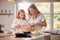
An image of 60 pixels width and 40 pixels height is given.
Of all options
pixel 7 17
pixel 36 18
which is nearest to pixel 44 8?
pixel 36 18

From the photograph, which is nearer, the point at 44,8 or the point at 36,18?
the point at 36,18

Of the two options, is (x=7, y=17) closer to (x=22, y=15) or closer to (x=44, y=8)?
(x=22, y=15)

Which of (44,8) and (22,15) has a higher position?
(44,8)

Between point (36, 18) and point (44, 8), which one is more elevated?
point (44, 8)

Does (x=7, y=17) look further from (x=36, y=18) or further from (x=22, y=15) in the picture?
(x=36, y=18)

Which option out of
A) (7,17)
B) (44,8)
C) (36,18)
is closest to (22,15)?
(36,18)

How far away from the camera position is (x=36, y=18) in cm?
513

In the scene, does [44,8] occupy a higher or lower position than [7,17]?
higher

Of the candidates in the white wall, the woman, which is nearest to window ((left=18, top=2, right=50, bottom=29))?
the woman

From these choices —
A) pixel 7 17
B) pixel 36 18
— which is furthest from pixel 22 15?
pixel 7 17

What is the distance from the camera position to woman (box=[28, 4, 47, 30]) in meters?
4.93

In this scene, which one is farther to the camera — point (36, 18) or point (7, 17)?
point (7, 17)

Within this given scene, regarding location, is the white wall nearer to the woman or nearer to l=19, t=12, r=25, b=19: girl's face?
l=19, t=12, r=25, b=19: girl's face

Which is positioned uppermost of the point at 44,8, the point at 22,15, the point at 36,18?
the point at 44,8
